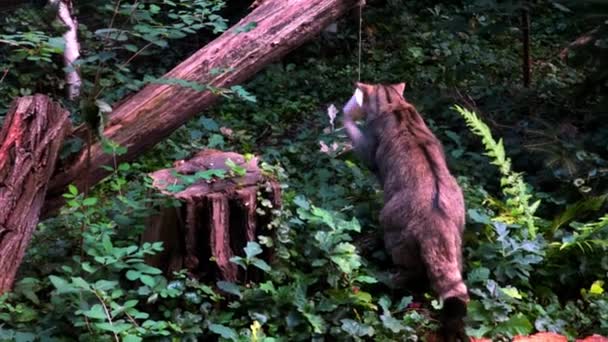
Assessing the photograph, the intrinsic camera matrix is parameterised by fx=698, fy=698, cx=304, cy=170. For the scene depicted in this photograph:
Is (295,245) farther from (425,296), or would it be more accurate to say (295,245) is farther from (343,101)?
(343,101)

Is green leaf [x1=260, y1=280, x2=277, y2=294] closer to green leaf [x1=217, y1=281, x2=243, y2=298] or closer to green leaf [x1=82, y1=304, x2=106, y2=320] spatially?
green leaf [x1=217, y1=281, x2=243, y2=298]

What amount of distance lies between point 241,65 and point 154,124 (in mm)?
954

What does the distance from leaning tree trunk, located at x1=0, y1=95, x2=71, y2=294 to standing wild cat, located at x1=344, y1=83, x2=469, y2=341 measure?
7.60ft

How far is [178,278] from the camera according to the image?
409cm

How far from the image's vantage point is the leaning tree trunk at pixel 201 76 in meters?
5.01

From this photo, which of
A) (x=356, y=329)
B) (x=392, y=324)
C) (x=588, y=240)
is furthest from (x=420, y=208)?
(x=588, y=240)

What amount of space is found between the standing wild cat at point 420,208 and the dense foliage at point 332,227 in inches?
6.2

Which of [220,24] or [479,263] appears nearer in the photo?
[220,24]

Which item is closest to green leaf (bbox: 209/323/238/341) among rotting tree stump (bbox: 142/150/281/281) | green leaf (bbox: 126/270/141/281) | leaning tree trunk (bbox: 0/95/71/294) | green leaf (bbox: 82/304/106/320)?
rotting tree stump (bbox: 142/150/281/281)

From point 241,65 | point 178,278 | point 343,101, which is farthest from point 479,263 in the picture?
point 343,101

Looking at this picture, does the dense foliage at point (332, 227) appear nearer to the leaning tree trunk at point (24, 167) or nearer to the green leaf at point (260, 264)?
the green leaf at point (260, 264)

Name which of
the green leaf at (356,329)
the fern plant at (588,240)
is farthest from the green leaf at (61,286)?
the fern plant at (588,240)

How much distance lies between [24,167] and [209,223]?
1262 millimetres

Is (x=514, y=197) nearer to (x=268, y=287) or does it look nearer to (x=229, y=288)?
(x=268, y=287)
